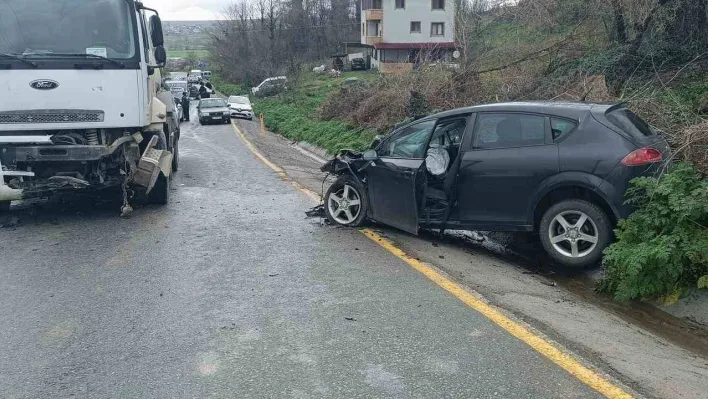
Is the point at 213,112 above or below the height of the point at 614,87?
below

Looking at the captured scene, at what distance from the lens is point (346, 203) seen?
8.33 meters

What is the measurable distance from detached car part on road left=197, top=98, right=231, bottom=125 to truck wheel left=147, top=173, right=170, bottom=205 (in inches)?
1108

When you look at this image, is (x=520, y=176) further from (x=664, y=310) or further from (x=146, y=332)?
(x=146, y=332)

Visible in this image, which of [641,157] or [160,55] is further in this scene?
[160,55]

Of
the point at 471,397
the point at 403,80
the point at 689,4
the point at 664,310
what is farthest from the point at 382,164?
the point at 403,80

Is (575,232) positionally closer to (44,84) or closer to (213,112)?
(44,84)

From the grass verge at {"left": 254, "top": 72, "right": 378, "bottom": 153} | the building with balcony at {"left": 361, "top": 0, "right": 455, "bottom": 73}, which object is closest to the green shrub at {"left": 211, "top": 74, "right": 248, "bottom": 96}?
the building with balcony at {"left": 361, "top": 0, "right": 455, "bottom": 73}

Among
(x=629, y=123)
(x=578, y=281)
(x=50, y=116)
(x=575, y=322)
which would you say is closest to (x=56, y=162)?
(x=50, y=116)

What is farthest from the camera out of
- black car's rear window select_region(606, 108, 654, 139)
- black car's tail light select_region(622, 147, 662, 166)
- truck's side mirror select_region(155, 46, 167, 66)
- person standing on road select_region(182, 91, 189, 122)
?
person standing on road select_region(182, 91, 189, 122)

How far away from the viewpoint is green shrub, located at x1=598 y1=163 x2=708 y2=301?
5230mm

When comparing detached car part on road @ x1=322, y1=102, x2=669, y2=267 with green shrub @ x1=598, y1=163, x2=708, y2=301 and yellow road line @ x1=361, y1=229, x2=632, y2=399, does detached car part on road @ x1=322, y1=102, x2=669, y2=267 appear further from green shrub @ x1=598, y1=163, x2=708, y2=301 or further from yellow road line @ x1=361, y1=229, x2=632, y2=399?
yellow road line @ x1=361, y1=229, x2=632, y2=399

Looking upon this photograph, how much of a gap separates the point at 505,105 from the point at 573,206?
143cm

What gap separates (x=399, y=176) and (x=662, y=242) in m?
3.02

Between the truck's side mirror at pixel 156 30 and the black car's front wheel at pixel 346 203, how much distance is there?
12.7ft
